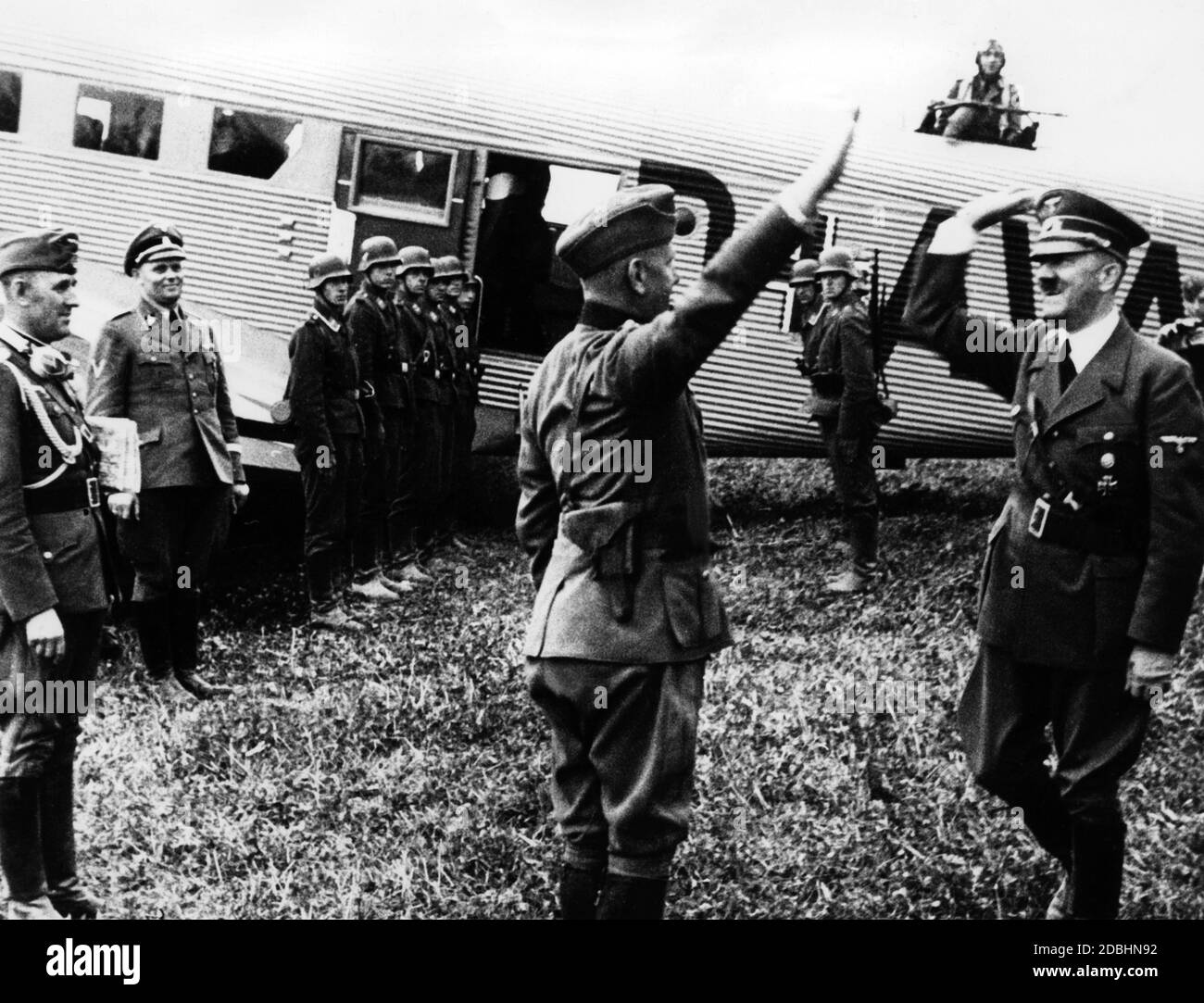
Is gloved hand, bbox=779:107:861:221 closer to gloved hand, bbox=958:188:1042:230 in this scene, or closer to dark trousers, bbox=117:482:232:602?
gloved hand, bbox=958:188:1042:230

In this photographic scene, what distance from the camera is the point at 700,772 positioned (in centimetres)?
497

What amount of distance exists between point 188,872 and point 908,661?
2.60 m

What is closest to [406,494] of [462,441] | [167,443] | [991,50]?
[462,441]

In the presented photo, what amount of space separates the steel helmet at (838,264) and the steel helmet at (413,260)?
200 cm

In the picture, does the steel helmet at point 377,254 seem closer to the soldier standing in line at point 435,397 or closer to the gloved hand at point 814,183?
the soldier standing in line at point 435,397

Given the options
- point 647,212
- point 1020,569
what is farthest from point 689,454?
point 1020,569

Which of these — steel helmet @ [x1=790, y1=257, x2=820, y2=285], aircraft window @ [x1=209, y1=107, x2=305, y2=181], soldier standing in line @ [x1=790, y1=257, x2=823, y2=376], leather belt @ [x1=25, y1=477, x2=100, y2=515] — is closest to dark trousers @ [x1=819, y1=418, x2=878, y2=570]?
soldier standing in line @ [x1=790, y1=257, x2=823, y2=376]

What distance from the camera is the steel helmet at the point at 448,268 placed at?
7887 millimetres

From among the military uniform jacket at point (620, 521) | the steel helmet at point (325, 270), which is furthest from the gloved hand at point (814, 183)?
the steel helmet at point (325, 270)

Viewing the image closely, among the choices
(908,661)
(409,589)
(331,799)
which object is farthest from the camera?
(409,589)

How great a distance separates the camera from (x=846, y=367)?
7.60 metres

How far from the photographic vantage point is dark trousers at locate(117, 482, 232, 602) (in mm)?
5809

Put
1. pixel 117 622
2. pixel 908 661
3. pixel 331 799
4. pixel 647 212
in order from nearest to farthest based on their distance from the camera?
pixel 647 212 < pixel 331 799 < pixel 908 661 < pixel 117 622
